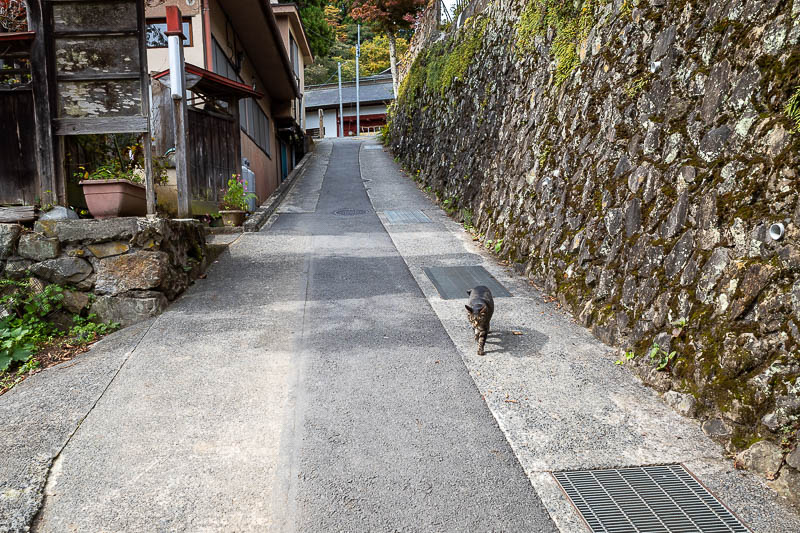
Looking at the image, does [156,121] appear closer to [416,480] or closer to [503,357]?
[503,357]

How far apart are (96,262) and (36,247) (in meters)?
0.64

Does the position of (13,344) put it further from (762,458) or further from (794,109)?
(794,109)

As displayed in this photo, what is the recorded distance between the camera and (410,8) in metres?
27.8

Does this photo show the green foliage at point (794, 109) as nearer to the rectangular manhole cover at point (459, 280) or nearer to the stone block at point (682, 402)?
the stone block at point (682, 402)

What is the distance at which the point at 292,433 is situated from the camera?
12.2 ft

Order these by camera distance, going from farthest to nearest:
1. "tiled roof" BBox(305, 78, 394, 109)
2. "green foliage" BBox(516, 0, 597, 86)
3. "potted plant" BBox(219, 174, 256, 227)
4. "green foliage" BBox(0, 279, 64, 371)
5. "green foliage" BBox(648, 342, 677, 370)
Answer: "tiled roof" BBox(305, 78, 394, 109) → "potted plant" BBox(219, 174, 256, 227) → "green foliage" BBox(516, 0, 597, 86) → "green foliage" BBox(0, 279, 64, 371) → "green foliage" BBox(648, 342, 677, 370)

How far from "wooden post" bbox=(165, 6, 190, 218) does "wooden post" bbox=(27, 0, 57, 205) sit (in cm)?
Result: 163

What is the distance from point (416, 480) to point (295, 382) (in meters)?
1.60

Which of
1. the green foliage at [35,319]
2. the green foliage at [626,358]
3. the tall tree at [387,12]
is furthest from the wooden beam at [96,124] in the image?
the tall tree at [387,12]

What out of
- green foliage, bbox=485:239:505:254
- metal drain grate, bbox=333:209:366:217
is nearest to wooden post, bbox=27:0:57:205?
green foliage, bbox=485:239:505:254

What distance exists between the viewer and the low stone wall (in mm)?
5805

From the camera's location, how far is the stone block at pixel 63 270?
19.1 ft

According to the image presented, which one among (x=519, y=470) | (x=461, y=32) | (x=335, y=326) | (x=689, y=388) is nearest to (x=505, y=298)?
(x=335, y=326)

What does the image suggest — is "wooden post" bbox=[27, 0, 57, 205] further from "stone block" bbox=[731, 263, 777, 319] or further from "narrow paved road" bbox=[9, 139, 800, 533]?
"stone block" bbox=[731, 263, 777, 319]
